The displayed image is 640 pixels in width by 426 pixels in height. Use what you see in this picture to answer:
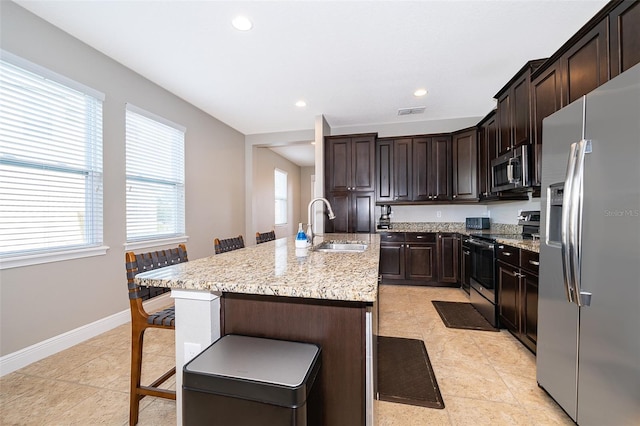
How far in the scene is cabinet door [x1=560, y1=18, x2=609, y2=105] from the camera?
1661 mm

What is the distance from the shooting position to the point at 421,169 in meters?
4.42

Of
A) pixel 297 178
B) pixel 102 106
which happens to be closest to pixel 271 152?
pixel 297 178

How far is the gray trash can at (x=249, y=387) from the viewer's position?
2.45 ft

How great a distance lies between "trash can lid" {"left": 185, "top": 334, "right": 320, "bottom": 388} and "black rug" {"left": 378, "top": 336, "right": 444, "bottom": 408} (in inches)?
45.7

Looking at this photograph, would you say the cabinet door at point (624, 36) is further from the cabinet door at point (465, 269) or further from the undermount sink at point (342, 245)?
the cabinet door at point (465, 269)

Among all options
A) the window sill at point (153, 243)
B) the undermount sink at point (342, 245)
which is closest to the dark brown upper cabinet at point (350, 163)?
the undermount sink at point (342, 245)

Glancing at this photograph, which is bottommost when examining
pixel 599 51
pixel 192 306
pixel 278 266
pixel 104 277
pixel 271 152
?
pixel 104 277

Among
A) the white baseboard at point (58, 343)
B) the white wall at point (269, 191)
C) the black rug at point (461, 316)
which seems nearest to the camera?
the white baseboard at point (58, 343)

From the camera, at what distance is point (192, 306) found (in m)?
1.11

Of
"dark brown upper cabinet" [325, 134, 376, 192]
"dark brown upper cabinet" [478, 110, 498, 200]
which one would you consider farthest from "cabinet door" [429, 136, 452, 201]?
"dark brown upper cabinet" [325, 134, 376, 192]

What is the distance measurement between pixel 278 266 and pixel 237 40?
2185 mm

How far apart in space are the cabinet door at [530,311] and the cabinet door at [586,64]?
1366 millimetres

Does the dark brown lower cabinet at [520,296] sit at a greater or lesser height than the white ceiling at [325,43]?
lesser

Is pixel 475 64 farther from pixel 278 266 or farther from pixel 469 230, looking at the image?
pixel 278 266
